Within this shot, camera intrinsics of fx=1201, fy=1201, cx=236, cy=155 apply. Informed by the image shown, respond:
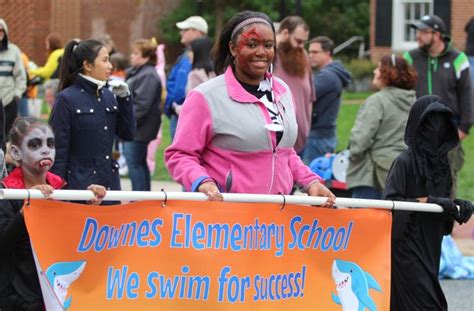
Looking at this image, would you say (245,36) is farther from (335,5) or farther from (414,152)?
(335,5)

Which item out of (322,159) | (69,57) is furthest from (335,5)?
(69,57)

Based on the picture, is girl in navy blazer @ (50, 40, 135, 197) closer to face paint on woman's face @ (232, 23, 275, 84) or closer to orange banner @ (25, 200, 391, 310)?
face paint on woman's face @ (232, 23, 275, 84)

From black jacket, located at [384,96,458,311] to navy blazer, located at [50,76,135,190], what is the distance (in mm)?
2134

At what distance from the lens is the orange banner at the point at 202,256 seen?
16.9ft

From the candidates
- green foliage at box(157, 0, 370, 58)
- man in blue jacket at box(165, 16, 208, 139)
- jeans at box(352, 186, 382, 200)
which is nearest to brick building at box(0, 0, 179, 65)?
green foliage at box(157, 0, 370, 58)

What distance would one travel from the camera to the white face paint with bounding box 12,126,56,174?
19.2 ft

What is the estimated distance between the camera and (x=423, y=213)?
6.57 meters

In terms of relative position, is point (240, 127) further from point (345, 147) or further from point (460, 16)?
point (460, 16)

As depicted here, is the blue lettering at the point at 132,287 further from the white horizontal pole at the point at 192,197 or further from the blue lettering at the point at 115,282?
the white horizontal pole at the point at 192,197

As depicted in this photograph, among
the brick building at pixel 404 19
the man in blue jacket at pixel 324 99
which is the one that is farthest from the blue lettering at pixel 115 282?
the brick building at pixel 404 19

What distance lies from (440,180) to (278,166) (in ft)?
4.36

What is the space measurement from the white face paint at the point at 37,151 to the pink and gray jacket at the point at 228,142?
598 mm

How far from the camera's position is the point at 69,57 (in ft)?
26.3

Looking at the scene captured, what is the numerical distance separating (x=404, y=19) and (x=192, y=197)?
95.2ft
